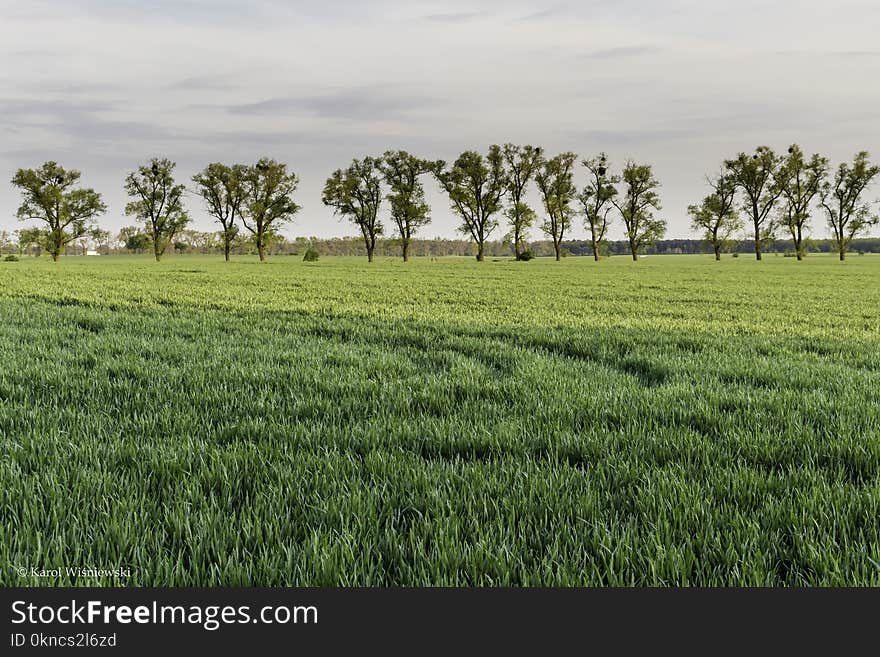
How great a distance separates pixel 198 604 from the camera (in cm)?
201

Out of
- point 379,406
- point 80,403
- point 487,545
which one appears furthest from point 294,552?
point 80,403

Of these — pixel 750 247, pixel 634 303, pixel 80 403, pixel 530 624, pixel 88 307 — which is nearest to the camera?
pixel 530 624

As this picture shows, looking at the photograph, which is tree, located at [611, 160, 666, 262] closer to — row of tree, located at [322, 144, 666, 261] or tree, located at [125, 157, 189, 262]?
row of tree, located at [322, 144, 666, 261]

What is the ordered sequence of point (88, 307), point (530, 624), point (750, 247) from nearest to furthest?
point (530, 624) < point (88, 307) < point (750, 247)

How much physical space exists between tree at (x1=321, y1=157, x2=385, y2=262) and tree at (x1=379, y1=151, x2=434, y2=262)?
2432 mm

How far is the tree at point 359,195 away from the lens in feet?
247

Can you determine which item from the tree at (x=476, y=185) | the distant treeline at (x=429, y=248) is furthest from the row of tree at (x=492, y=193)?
the distant treeline at (x=429, y=248)

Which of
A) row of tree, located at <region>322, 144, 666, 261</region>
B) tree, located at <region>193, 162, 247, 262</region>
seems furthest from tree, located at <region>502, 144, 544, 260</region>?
tree, located at <region>193, 162, 247, 262</region>

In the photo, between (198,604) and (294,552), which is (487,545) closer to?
(294,552)

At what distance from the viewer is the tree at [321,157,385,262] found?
247 feet

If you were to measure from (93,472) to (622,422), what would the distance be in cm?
389

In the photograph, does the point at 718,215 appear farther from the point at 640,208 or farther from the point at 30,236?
the point at 30,236

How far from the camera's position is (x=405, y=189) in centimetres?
7475

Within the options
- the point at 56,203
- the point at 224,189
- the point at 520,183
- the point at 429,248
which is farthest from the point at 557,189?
the point at 429,248
